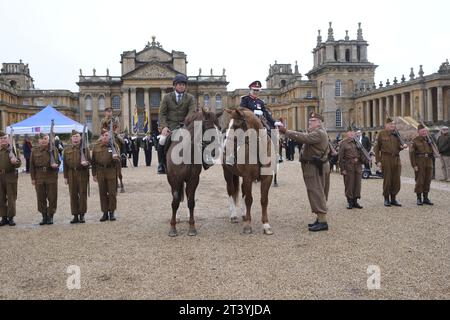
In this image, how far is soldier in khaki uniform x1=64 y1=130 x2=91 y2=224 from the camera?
413 inches

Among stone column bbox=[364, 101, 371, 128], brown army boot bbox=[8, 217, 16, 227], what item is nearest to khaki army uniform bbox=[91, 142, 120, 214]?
brown army boot bbox=[8, 217, 16, 227]

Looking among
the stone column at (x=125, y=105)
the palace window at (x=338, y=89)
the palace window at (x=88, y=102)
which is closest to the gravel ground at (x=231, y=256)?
the palace window at (x=338, y=89)

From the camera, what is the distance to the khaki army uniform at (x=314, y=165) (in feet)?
30.2

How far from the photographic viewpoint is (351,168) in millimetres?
12266

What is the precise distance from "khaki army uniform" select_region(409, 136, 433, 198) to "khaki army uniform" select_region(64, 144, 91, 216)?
8497 mm

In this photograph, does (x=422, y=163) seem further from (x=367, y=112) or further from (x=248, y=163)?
(x=367, y=112)

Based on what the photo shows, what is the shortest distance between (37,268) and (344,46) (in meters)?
70.9

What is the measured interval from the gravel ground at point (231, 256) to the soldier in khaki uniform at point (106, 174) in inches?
17.0

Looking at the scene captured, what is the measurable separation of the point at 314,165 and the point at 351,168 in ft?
10.7

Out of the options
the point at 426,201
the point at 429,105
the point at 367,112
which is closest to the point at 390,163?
the point at 426,201

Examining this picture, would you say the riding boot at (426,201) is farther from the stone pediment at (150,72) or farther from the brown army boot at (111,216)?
the stone pediment at (150,72)

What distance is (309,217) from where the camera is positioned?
10.7 m

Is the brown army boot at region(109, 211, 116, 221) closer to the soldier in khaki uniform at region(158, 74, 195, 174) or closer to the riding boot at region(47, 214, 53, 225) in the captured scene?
the riding boot at region(47, 214, 53, 225)
